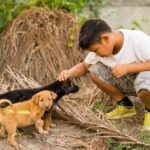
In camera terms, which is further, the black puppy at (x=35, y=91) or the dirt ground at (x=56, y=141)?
the black puppy at (x=35, y=91)

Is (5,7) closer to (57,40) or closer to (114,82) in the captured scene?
(57,40)

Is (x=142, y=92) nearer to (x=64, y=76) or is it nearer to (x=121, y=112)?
(x=121, y=112)

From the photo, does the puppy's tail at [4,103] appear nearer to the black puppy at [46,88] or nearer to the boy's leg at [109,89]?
the black puppy at [46,88]

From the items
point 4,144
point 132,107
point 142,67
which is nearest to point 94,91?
point 132,107

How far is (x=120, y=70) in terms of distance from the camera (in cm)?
448

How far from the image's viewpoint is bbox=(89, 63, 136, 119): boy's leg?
489 centimetres

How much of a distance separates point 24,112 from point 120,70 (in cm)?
78

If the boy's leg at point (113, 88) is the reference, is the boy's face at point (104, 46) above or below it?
above

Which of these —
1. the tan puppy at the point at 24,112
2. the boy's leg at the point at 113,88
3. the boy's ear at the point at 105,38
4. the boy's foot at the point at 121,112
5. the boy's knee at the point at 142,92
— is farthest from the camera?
the boy's foot at the point at 121,112

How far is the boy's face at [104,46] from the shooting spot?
4430 mm

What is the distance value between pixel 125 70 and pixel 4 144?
105cm

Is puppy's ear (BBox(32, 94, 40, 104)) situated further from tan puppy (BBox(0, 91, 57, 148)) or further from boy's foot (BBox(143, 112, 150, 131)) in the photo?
boy's foot (BBox(143, 112, 150, 131))

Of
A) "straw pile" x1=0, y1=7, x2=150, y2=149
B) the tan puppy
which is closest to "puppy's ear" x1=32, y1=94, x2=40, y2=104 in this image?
the tan puppy

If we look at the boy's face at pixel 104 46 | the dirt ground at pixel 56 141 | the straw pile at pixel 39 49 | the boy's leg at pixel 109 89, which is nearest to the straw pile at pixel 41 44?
the straw pile at pixel 39 49
